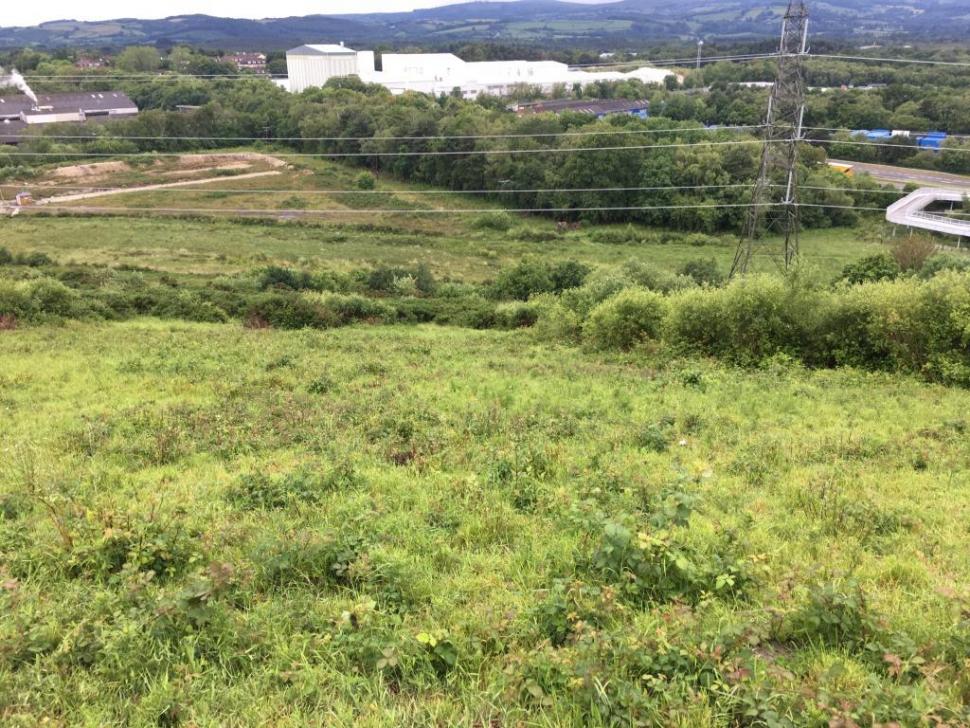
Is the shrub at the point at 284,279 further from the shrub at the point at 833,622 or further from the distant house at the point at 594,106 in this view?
the distant house at the point at 594,106

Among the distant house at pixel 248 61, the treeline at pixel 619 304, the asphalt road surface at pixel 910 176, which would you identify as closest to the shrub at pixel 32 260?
the treeline at pixel 619 304

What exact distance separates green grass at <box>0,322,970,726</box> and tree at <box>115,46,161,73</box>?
135 meters

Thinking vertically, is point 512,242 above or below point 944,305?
below

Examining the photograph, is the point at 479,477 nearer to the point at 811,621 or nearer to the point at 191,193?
the point at 811,621

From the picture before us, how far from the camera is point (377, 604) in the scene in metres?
5.02

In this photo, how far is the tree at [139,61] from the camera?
→ 12100cm

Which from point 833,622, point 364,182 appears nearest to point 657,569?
point 833,622

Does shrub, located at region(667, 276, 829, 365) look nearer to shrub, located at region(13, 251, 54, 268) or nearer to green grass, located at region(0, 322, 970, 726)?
green grass, located at region(0, 322, 970, 726)

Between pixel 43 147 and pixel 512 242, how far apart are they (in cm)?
5414

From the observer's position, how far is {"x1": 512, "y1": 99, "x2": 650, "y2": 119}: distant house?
296ft

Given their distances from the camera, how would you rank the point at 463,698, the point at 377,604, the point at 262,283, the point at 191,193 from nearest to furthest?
the point at 463,698, the point at 377,604, the point at 262,283, the point at 191,193

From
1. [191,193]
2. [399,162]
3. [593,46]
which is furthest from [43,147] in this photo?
[593,46]

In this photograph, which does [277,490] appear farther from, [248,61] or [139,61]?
[248,61]

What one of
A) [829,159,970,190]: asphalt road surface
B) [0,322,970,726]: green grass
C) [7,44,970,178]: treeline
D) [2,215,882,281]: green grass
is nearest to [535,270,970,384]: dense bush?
[0,322,970,726]: green grass
